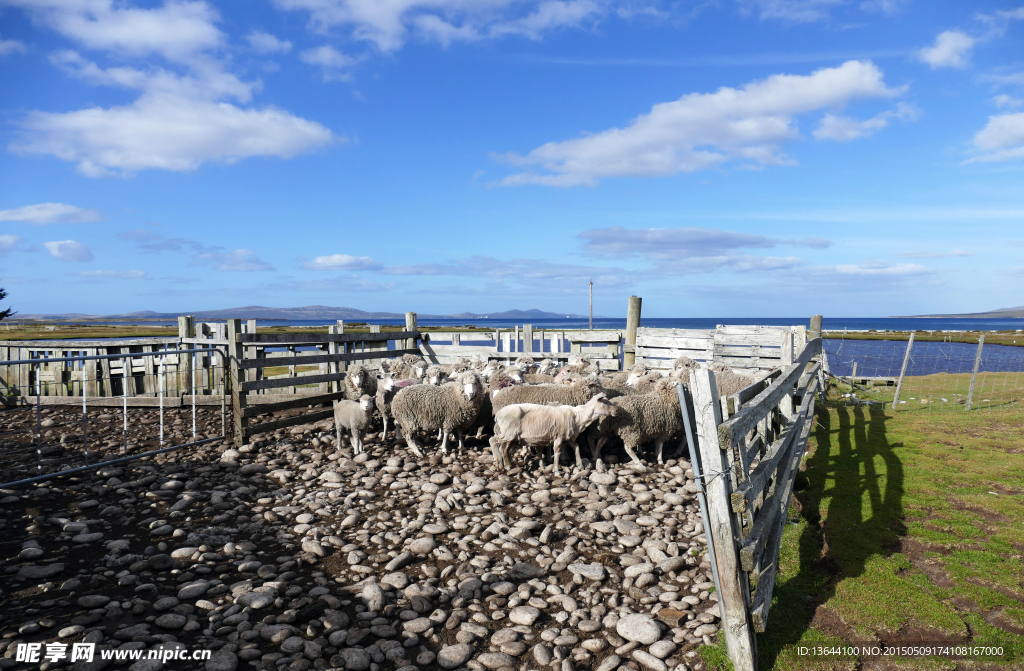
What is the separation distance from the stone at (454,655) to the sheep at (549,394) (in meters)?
5.71

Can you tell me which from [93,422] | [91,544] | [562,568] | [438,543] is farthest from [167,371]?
[562,568]

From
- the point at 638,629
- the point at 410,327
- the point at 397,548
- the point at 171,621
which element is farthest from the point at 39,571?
the point at 410,327

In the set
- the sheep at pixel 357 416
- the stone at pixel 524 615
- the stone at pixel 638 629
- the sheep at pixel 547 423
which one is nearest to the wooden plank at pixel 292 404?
the sheep at pixel 357 416

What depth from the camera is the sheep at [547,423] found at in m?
8.66

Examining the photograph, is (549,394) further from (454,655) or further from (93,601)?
(93,601)

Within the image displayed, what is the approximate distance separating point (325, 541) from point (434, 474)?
2560 mm

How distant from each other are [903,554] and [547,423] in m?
4.79

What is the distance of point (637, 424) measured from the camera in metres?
9.03

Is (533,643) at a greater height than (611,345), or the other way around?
(611,345)

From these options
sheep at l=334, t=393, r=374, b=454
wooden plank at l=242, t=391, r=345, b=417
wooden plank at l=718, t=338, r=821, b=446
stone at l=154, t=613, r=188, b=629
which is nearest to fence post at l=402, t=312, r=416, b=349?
wooden plank at l=242, t=391, r=345, b=417

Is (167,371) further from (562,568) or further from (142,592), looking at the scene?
(562,568)

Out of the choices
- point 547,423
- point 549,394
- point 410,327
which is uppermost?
point 410,327

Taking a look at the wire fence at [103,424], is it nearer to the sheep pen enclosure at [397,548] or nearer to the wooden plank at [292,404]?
the sheep pen enclosure at [397,548]

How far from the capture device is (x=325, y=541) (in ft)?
20.3
